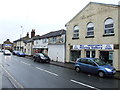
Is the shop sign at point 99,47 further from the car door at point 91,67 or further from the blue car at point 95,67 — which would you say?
the car door at point 91,67

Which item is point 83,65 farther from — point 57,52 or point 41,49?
point 41,49

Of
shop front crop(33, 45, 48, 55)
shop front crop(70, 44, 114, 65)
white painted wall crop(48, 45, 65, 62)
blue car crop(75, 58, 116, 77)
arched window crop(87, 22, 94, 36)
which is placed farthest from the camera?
shop front crop(33, 45, 48, 55)

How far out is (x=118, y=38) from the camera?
46.9 ft

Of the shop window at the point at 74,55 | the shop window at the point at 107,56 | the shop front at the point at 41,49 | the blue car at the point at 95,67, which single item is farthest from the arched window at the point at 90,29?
the shop front at the point at 41,49

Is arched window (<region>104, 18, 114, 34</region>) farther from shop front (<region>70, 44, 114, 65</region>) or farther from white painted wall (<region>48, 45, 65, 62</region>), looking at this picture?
white painted wall (<region>48, 45, 65, 62</region>)

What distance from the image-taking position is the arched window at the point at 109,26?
1507 centimetres

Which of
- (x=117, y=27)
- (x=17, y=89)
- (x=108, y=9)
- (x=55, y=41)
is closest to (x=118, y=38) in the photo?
(x=117, y=27)

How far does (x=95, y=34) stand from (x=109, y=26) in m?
2.10

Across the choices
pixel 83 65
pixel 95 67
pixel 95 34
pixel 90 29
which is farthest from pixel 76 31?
pixel 95 67

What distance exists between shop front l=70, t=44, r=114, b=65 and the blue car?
3.30m

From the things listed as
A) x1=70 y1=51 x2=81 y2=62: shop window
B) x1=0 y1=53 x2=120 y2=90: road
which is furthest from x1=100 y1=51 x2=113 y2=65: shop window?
x1=0 y1=53 x2=120 y2=90: road

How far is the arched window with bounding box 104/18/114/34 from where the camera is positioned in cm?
1507

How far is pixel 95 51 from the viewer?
54.5 ft

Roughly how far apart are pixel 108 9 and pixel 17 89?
526 inches
